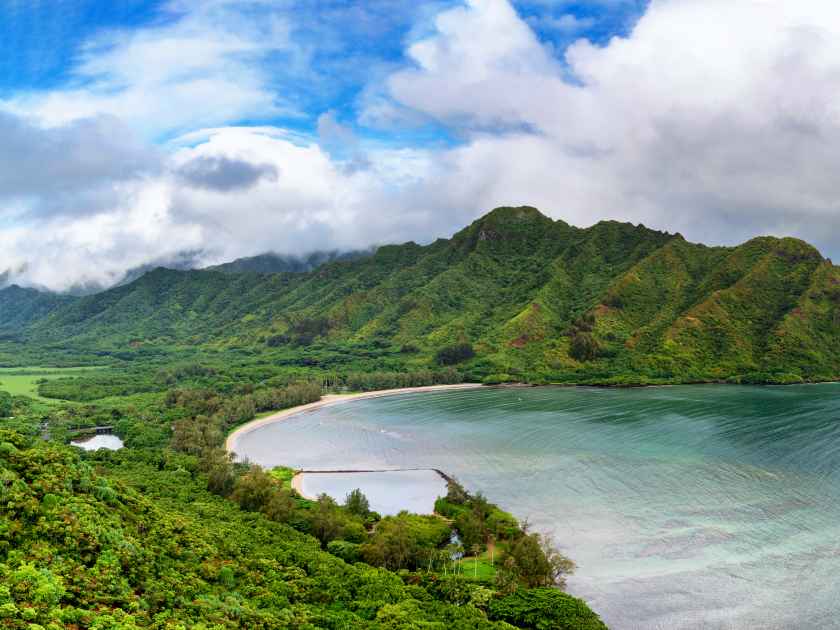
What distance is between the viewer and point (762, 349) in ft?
622

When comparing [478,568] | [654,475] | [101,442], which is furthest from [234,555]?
[101,442]

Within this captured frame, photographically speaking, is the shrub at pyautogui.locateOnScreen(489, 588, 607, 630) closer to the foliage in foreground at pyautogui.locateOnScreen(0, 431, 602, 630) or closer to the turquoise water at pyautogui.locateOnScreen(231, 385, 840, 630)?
the foliage in foreground at pyautogui.locateOnScreen(0, 431, 602, 630)

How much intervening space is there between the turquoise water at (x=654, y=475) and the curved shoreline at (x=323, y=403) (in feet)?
12.1

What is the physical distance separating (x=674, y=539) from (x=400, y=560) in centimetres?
3192

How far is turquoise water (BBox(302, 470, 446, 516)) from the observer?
76.5 meters

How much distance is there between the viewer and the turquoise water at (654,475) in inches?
2125

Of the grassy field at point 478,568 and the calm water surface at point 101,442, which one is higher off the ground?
the calm water surface at point 101,442

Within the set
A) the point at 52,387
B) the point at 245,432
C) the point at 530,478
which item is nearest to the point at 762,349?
the point at 530,478

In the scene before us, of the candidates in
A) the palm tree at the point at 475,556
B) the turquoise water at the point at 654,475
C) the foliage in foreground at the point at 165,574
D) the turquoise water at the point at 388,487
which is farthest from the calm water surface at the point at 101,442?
the palm tree at the point at 475,556

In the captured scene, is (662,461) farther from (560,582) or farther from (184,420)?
(184,420)

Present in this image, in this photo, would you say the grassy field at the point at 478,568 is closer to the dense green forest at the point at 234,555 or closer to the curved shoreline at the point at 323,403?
the dense green forest at the point at 234,555

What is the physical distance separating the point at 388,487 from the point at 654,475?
40412 millimetres

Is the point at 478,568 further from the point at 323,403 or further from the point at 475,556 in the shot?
the point at 323,403

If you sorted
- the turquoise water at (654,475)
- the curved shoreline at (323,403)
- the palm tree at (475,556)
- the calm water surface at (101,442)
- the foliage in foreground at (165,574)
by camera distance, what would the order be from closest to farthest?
the foliage in foreground at (165,574) < the turquoise water at (654,475) < the palm tree at (475,556) < the calm water surface at (101,442) < the curved shoreline at (323,403)
